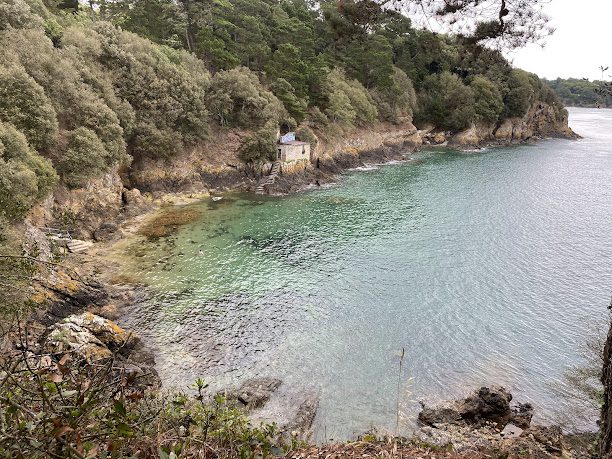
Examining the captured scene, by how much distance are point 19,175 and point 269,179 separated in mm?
24168

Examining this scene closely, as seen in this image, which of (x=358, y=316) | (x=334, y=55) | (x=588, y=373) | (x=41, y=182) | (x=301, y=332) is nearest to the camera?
(x=588, y=373)

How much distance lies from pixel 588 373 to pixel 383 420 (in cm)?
929

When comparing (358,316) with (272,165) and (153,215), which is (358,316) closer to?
(153,215)

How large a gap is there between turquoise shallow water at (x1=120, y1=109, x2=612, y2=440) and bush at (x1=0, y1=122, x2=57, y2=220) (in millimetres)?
6151

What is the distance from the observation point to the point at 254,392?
14961 millimetres

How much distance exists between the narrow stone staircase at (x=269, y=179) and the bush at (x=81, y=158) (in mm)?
15397

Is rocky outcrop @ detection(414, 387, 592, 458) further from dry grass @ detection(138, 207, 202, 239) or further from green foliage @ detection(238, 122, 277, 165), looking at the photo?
green foliage @ detection(238, 122, 277, 165)

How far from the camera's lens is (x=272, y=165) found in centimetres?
4291

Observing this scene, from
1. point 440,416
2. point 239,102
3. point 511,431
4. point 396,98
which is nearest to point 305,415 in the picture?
point 440,416

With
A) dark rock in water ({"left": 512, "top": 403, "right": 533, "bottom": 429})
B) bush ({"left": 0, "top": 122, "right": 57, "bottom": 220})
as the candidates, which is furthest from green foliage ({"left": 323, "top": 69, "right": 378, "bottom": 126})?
dark rock in water ({"left": 512, "top": 403, "right": 533, "bottom": 429})

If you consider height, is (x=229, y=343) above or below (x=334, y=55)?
below

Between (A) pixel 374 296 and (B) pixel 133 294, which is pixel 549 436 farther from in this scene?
(B) pixel 133 294

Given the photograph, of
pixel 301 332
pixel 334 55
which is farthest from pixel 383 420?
pixel 334 55

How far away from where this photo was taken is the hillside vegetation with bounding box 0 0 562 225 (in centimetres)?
2122
